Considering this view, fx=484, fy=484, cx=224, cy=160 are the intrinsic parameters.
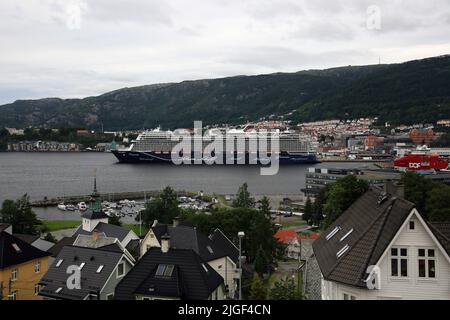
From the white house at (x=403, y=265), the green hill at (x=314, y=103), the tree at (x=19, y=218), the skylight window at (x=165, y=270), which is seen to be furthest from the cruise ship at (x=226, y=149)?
the white house at (x=403, y=265)

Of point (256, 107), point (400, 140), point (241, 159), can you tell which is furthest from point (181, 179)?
point (256, 107)

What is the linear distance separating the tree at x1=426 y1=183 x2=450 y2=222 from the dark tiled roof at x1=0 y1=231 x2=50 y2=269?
1121 cm

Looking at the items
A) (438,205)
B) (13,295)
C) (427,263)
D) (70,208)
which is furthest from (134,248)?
(70,208)

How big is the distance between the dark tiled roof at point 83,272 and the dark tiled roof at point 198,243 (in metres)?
2.23

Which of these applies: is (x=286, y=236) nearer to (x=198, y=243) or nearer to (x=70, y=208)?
(x=198, y=243)

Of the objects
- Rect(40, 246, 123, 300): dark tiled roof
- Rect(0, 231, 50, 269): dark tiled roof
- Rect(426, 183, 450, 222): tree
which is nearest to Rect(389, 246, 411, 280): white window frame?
Rect(40, 246, 123, 300): dark tiled roof

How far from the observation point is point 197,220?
16203 mm

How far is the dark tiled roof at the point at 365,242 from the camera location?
598cm

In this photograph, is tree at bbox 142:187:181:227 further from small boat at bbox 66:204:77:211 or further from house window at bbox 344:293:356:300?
house window at bbox 344:293:356:300

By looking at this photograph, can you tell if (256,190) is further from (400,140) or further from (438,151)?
(400,140)

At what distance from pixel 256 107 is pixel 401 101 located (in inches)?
2642

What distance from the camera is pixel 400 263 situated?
235 inches

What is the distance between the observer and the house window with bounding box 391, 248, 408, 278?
5.95 metres

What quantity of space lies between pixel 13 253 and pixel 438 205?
12437mm
